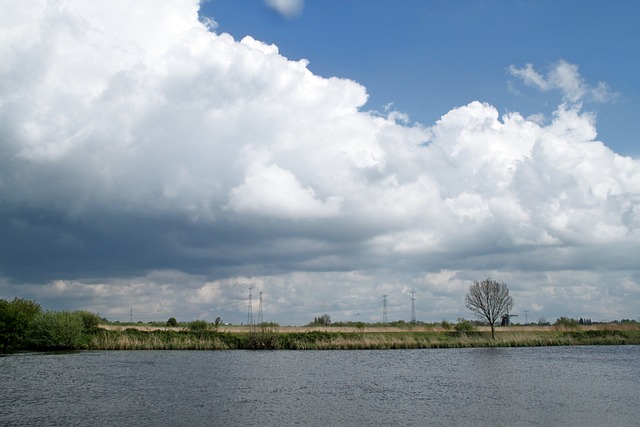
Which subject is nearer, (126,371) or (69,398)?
(69,398)

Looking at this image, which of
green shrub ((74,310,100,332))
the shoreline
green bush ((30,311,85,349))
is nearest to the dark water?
green bush ((30,311,85,349))

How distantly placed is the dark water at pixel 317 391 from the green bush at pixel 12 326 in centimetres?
1119

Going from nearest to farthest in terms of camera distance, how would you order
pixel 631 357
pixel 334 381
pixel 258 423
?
pixel 258 423 < pixel 334 381 < pixel 631 357

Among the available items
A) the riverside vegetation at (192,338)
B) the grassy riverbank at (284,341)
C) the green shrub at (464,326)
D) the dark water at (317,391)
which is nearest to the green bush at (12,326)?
the riverside vegetation at (192,338)

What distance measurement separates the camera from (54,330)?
214 feet

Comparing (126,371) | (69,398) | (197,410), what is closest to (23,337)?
(126,371)

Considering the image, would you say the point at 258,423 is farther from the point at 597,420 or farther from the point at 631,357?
the point at 631,357

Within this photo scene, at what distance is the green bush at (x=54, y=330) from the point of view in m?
65.3

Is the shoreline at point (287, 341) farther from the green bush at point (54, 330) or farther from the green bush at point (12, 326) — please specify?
the green bush at point (12, 326)

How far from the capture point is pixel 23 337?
65188 millimetres

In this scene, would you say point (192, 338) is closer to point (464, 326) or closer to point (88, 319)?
point (88, 319)

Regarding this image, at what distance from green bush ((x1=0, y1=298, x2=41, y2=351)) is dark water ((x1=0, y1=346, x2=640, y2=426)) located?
11.2 metres

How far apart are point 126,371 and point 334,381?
16990 millimetres

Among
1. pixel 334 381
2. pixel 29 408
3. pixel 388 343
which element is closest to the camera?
pixel 29 408
